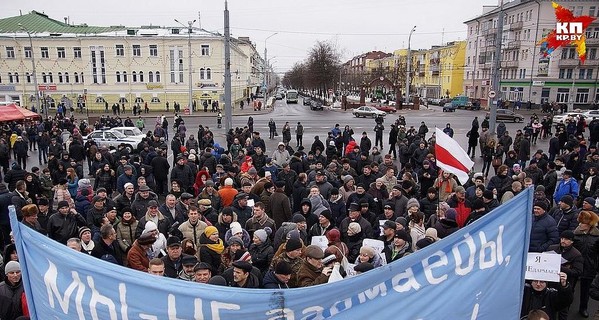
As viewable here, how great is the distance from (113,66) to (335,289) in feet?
188

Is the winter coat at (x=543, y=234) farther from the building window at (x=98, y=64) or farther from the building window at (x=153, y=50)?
the building window at (x=98, y=64)

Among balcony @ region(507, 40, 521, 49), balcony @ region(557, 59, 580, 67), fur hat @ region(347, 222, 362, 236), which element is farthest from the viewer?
balcony @ region(507, 40, 521, 49)

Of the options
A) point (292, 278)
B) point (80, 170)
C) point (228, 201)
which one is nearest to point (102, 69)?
point (80, 170)

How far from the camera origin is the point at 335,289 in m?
3.04

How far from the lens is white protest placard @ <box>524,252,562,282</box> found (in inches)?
198

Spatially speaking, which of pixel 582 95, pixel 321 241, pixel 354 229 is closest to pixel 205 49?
pixel 582 95

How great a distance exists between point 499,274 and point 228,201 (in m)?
6.83

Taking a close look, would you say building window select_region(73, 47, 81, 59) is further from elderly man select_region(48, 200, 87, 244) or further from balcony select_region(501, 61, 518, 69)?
balcony select_region(501, 61, 518, 69)

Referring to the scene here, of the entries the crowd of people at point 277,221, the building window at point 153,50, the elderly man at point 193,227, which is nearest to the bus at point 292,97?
the building window at point 153,50

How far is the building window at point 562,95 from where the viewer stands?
58.6m

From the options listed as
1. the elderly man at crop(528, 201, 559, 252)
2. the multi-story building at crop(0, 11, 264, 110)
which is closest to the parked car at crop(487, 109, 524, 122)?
the multi-story building at crop(0, 11, 264, 110)

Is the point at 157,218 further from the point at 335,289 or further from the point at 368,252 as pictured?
the point at 335,289

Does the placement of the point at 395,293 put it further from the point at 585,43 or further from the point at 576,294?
the point at 585,43

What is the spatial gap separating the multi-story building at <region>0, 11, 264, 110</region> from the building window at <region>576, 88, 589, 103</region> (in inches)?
1782
